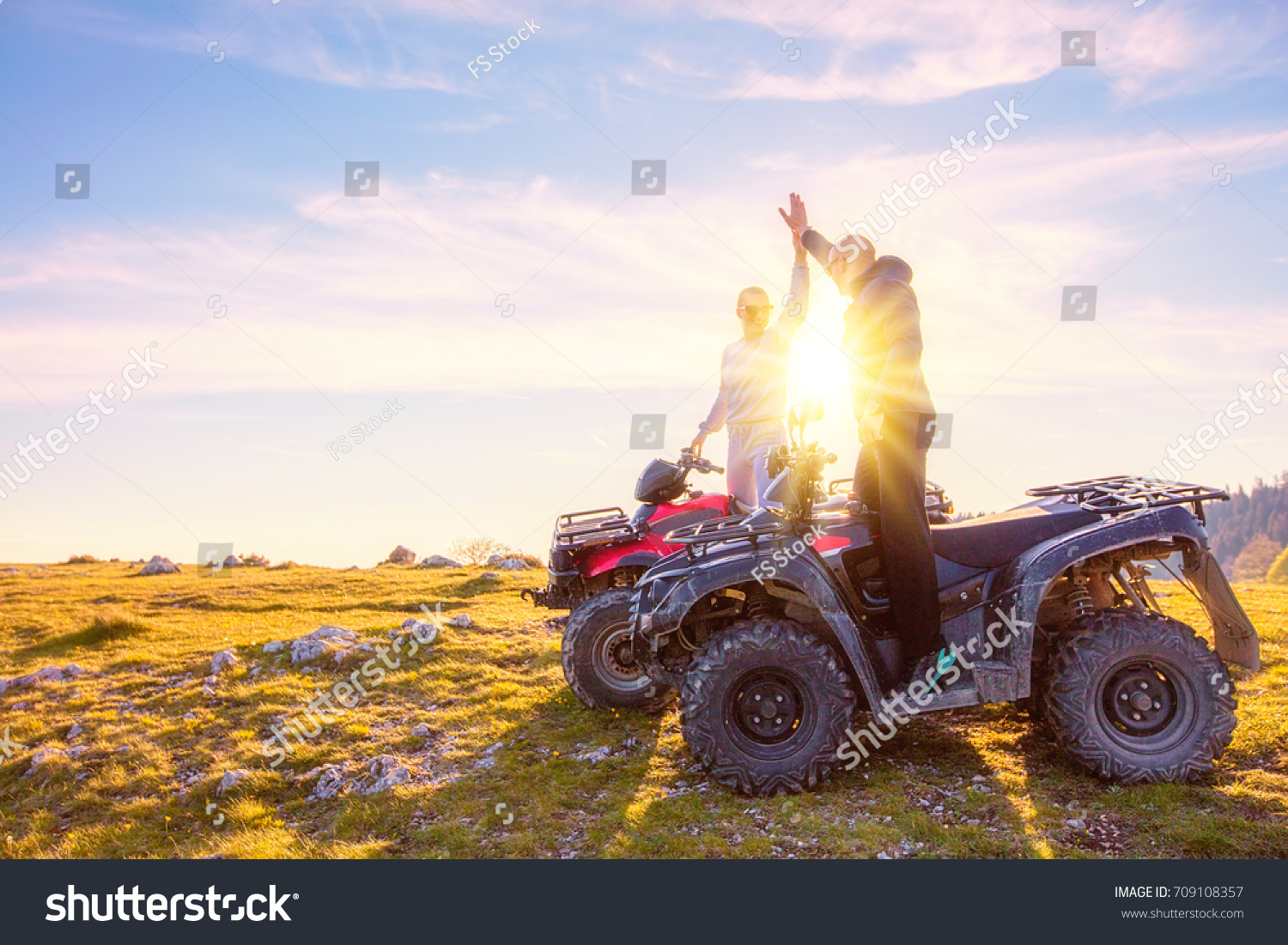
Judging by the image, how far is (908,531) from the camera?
5430 mm

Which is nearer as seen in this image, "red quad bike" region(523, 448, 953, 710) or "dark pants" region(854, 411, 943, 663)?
"dark pants" region(854, 411, 943, 663)

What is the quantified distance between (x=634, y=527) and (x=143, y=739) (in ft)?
17.4

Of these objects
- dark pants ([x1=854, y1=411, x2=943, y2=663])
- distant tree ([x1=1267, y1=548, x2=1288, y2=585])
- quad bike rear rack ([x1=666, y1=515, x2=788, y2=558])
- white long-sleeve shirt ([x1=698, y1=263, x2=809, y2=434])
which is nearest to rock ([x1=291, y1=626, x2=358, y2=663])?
white long-sleeve shirt ([x1=698, y1=263, x2=809, y2=434])

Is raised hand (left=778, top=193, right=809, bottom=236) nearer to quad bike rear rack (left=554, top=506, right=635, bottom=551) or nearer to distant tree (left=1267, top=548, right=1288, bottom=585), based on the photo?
Answer: quad bike rear rack (left=554, top=506, right=635, bottom=551)

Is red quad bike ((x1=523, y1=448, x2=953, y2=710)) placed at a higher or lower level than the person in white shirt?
lower

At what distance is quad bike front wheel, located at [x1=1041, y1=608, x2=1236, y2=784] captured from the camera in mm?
5324

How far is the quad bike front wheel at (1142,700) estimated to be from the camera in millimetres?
5324

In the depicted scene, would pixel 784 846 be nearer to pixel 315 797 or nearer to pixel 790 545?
pixel 790 545

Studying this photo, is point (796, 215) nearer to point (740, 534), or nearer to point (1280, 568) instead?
point (740, 534)

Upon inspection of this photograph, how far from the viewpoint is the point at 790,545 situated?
555 centimetres

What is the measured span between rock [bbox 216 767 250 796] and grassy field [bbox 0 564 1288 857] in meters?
0.06

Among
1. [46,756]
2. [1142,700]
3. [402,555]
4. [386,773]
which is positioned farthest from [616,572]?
[402,555]

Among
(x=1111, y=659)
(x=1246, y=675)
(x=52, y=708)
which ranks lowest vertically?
(x=52, y=708)
